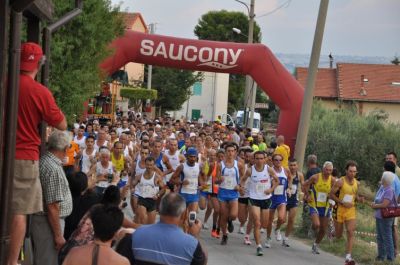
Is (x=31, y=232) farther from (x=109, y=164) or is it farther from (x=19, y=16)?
(x=109, y=164)

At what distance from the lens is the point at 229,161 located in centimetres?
1527

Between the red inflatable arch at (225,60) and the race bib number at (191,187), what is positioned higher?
the red inflatable arch at (225,60)

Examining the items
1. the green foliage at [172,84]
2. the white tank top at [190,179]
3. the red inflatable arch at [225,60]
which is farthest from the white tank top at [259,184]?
the green foliage at [172,84]

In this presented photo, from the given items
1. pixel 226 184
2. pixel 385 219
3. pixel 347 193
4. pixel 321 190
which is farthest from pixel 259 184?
pixel 385 219

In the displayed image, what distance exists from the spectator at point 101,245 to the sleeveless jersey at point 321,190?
1028 cm

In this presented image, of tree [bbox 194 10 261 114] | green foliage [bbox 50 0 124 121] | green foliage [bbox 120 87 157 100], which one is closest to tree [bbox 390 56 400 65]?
tree [bbox 194 10 261 114]

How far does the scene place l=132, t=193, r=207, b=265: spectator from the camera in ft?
16.7

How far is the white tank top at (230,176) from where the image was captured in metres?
15.1

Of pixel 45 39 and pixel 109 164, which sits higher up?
pixel 45 39

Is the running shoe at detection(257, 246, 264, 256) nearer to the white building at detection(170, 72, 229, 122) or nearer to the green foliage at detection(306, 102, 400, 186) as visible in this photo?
the green foliage at detection(306, 102, 400, 186)

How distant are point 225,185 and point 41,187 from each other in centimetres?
967

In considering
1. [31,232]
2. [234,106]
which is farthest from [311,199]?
[234,106]

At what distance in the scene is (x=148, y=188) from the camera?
13.9 metres

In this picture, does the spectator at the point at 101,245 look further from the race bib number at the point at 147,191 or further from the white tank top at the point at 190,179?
the white tank top at the point at 190,179
